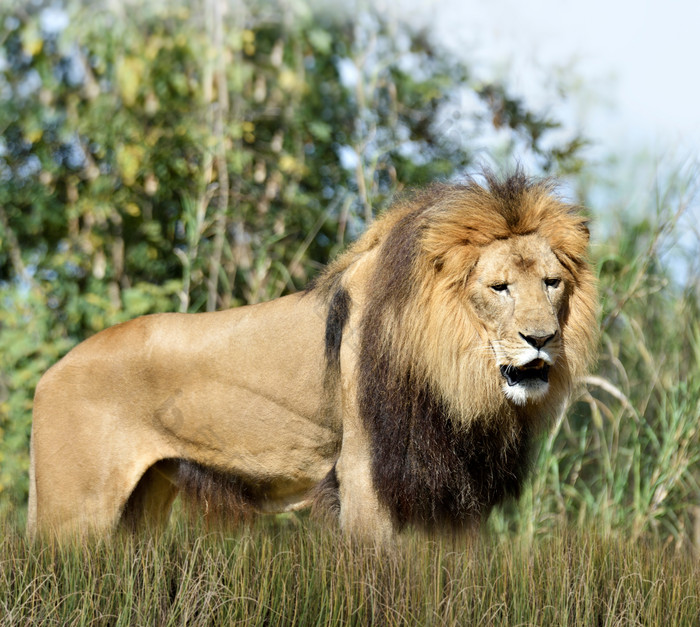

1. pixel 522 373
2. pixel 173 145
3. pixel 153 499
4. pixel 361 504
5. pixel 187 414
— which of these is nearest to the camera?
pixel 522 373

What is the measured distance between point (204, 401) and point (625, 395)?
2756 mm

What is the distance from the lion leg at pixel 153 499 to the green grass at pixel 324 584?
0.29 metres

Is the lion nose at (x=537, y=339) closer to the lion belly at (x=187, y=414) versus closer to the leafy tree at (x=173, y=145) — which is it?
the lion belly at (x=187, y=414)

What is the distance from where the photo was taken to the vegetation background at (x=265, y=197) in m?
4.82

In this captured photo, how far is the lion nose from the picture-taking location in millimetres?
2646

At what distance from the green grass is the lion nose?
2.55 feet

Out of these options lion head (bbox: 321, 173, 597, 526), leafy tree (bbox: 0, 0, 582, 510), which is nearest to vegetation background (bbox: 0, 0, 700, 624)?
leafy tree (bbox: 0, 0, 582, 510)

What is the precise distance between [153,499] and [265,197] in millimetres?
3353

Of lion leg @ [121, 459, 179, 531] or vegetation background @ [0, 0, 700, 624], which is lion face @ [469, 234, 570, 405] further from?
lion leg @ [121, 459, 179, 531]

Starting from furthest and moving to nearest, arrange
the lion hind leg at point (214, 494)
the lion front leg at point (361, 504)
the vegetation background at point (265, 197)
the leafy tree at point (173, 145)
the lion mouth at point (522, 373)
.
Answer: the leafy tree at point (173, 145), the vegetation background at point (265, 197), the lion hind leg at point (214, 494), the lion front leg at point (361, 504), the lion mouth at point (522, 373)

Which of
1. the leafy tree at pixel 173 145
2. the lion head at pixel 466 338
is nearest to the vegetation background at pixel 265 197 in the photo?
the leafy tree at pixel 173 145

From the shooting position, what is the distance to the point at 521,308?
8.88 ft

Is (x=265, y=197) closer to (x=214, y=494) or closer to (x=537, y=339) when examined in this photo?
(x=214, y=494)

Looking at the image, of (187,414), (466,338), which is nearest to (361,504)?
(466,338)
